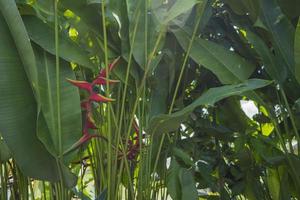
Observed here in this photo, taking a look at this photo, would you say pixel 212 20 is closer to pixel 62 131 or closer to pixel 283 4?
pixel 283 4

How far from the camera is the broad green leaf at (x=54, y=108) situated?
2.72 feet

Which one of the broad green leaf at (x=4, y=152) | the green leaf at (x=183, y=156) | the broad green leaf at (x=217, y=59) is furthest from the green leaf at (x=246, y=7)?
the broad green leaf at (x=4, y=152)

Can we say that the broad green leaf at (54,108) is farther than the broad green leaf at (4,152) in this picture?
No

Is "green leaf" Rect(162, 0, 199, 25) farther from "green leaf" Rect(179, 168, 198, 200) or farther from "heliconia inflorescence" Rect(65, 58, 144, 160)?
"green leaf" Rect(179, 168, 198, 200)

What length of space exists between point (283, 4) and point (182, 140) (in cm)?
48

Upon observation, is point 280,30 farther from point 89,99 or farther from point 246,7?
point 89,99

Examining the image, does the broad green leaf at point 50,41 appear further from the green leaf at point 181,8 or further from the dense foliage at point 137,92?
the green leaf at point 181,8

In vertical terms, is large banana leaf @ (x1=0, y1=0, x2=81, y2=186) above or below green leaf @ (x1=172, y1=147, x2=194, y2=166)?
above

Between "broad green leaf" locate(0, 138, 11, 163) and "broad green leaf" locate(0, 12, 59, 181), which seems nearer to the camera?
"broad green leaf" locate(0, 12, 59, 181)

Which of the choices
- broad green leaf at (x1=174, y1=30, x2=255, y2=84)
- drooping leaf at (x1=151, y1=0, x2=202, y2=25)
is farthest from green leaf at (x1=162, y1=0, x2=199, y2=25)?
broad green leaf at (x1=174, y1=30, x2=255, y2=84)

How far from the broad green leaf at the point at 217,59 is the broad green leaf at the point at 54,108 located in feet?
1.04

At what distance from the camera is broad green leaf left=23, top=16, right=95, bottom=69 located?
0.88 meters

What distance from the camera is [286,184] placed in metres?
1.25

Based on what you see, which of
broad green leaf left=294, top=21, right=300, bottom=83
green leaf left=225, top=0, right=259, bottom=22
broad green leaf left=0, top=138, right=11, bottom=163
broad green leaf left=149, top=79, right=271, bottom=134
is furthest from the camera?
green leaf left=225, top=0, right=259, bottom=22
